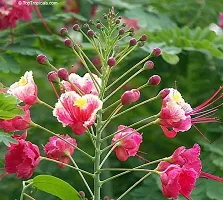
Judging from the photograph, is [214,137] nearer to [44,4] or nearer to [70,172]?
[70,172]

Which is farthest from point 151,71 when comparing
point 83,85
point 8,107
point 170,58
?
point 8,107

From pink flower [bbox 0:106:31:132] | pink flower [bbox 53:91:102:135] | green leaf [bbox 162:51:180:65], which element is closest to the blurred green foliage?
green leaf [bbox 162:51:180:65]

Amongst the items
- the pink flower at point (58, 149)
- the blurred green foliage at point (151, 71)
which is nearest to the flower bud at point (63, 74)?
the pink flower at point (58, 149)

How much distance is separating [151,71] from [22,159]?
2.57 feet

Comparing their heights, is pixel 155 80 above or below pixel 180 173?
above

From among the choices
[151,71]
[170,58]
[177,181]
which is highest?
[177,181]

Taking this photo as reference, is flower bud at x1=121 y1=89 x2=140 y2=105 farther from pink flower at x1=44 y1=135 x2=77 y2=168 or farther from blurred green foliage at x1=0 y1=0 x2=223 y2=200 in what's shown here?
blurred green foliage at x1=0 y1=0 x2=223 y2=200

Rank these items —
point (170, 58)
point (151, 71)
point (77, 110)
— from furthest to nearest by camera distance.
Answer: point (151, 71)
point (170, 58)
point (77, 110)

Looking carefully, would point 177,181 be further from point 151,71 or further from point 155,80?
point 151,71

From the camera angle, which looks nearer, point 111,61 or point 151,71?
point 111,61

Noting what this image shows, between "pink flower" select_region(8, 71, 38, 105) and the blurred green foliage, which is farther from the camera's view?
the blurred green foliage

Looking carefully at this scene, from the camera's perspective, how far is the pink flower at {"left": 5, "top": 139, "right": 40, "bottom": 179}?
112 centimetres

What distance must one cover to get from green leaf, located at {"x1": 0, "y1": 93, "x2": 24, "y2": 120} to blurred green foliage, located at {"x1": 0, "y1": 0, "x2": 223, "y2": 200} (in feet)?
0.89

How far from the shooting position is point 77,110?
3.62 feet
